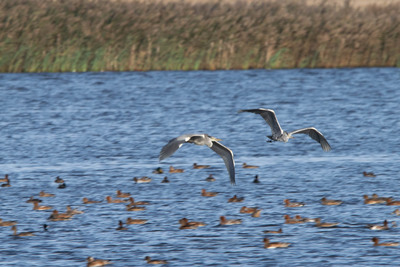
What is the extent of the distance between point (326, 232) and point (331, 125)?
1188cm

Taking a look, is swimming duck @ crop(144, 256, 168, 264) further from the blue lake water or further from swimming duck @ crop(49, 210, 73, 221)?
swimming duck @ crop(49, 210, 73, 221)

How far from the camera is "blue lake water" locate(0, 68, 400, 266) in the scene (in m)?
12.0

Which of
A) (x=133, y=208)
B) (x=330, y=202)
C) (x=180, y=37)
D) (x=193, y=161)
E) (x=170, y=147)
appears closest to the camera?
(x=170, y=147)

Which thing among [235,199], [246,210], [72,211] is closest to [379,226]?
[246,210]

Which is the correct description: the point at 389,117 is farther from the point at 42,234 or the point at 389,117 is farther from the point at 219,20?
the point at 42,234

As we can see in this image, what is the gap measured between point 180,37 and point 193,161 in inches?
522

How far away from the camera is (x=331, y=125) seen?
958 inches

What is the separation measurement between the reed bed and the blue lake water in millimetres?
1012

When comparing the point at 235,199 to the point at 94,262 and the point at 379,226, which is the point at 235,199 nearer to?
the point at 379,226

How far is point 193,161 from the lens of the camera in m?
19.7

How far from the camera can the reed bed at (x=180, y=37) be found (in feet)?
103

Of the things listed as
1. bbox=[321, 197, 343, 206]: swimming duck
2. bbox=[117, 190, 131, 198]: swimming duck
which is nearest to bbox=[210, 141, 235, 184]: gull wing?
bbox=[321, 197, 343, 206]: swimming duck

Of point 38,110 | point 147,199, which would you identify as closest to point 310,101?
point 38,110

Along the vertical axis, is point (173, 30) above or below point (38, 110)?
above
